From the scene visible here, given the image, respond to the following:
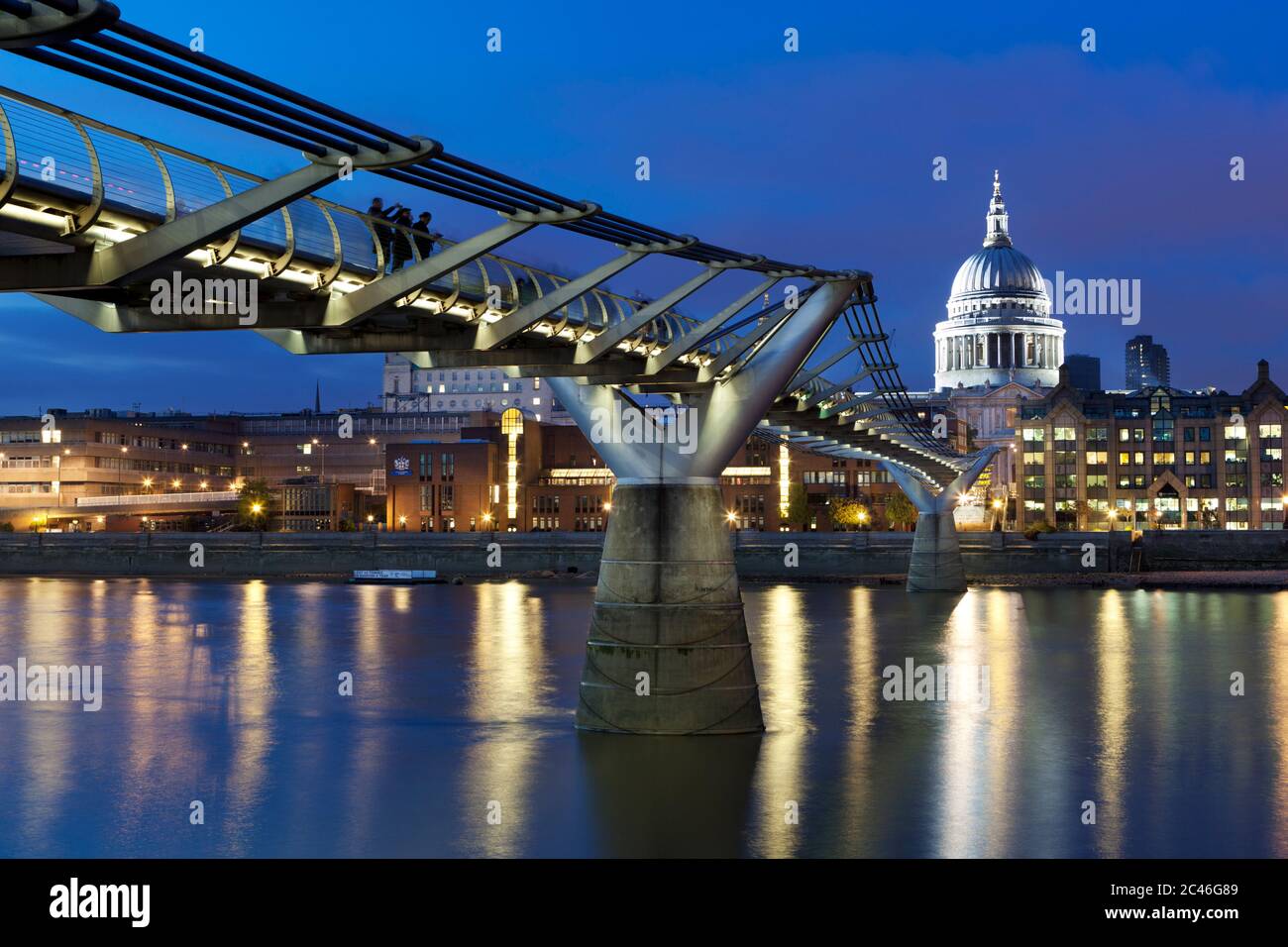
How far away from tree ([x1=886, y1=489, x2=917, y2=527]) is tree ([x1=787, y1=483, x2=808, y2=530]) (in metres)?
7.52

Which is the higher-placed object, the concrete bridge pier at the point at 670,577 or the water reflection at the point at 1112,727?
the concrete bridge pier at the point at 670,577

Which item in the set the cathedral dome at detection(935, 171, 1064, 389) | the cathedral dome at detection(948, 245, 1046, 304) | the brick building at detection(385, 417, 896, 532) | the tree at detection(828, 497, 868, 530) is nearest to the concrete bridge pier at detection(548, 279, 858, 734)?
the tree at detection(828, 497, 868, 530)

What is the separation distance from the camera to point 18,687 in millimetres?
42125

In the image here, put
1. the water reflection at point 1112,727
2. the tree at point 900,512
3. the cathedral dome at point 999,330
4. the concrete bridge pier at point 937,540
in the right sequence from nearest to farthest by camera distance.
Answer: the water reflection at point 1112,727 < the concrete bridge pier at point 937,540 < the tree at point 900,512 < the cathedral dome at point 999,330

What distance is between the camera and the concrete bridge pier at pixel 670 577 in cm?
2731

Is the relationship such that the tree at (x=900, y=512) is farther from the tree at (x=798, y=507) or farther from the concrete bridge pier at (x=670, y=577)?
the concrete bridge pier at (x=670, y=577)

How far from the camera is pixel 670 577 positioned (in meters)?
27.4

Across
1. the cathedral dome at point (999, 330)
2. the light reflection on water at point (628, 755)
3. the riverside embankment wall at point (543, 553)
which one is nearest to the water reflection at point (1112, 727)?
the light reflection on water at point (628, 755)

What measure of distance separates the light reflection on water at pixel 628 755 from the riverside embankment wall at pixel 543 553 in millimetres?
37153

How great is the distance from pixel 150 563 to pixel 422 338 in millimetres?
86524

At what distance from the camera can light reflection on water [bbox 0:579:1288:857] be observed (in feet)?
75.6

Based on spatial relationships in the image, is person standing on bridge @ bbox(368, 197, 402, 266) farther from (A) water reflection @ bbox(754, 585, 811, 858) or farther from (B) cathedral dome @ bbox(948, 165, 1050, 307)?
(B) cathedral dome @ bbox(948, 165, 1050, 307)

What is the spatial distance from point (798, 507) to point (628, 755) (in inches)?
4104

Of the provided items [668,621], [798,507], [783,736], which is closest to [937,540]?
[798,507]
